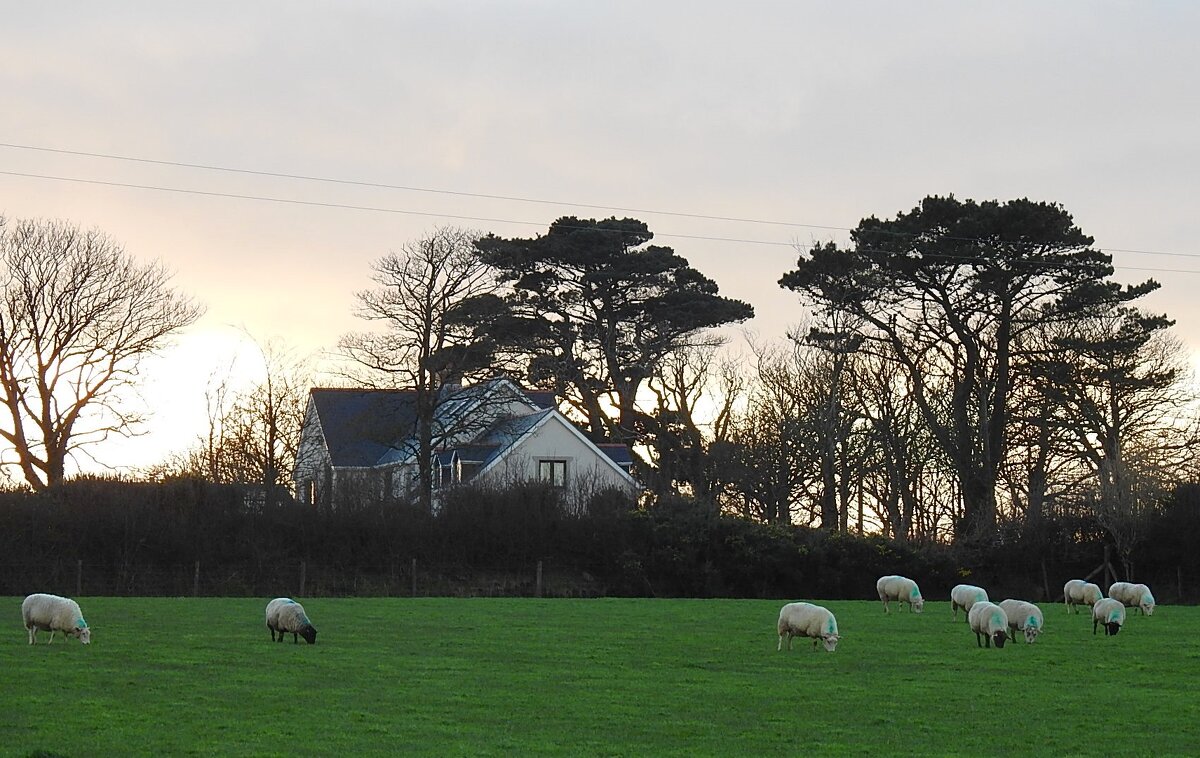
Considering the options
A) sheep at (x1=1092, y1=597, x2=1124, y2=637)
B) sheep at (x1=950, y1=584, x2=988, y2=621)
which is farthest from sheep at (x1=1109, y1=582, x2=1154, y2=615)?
sheep at (x1=1092, y1=597, x2=1124, y2=637)

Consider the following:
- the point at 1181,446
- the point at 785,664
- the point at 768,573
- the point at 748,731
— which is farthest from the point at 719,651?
the point at 1181,446

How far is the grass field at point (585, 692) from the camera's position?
1395cm

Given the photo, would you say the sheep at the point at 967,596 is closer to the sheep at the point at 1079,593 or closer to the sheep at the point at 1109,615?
the sheep at the point at 1109,615

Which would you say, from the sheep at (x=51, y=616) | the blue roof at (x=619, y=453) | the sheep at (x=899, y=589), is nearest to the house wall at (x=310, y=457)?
the blue roof at (x=619, y=453)

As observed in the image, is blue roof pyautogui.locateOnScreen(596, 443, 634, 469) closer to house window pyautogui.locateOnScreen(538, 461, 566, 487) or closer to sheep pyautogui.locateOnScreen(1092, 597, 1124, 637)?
house window pyautogui.locateOnScreen(538, 461, 566, 487)

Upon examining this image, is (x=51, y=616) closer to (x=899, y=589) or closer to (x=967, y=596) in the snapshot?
(x=967, y=596)

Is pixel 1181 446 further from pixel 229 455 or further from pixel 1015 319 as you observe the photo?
pixel 229 455

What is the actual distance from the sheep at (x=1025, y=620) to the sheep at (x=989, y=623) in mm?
552

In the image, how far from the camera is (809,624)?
23.6 metres

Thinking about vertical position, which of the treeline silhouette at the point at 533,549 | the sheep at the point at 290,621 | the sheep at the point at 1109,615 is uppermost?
the treeline silhouette at the point at 533,549

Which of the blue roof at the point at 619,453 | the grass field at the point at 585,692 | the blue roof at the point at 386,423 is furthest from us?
the blue roof at the point at 619,453

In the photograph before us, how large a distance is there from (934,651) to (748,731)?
10.0m

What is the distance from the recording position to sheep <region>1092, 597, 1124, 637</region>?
2875cm

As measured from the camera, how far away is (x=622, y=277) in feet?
212
